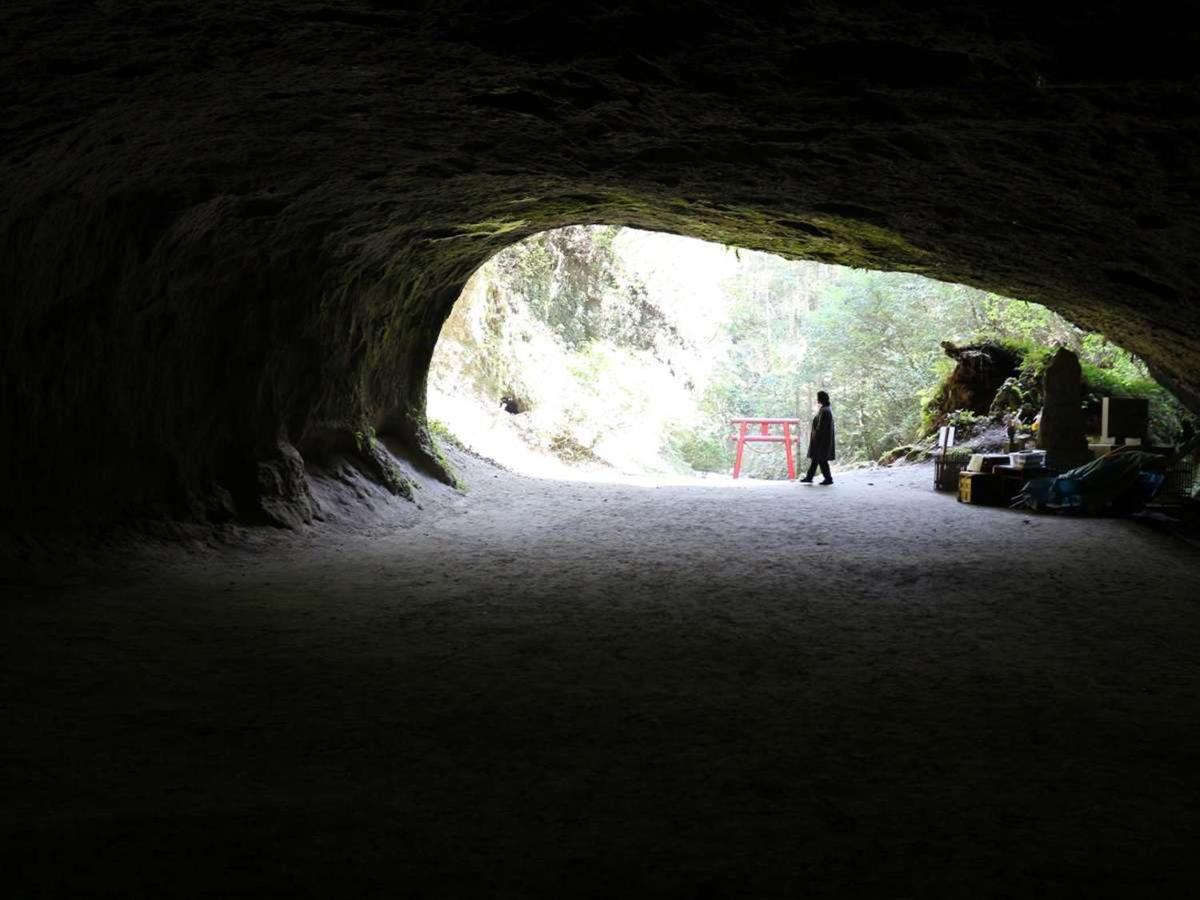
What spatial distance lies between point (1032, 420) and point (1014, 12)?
1496cm

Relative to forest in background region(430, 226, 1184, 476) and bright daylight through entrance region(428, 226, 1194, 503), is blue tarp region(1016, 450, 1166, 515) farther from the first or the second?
forest in background region(430, 226, 1184, 476)

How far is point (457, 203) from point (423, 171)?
1790 mm

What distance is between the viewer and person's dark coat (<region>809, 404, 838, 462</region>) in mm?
17469

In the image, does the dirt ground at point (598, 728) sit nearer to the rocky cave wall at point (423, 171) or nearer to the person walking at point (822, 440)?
the rocky cave wall at point (423, 171)

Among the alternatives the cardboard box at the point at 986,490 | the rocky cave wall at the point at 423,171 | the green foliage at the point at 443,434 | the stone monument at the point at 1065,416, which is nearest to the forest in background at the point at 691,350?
the green foliage at the point at 443,434

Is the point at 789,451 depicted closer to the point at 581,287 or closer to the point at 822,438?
the point at 581,287

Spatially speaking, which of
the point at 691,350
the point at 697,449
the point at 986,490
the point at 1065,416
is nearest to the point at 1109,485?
the point at 986,490

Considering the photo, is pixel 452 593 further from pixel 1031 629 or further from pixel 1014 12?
pixel 1014 12

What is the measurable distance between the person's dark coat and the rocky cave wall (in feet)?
19.2

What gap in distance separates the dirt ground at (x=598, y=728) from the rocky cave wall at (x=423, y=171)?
5.10 ft

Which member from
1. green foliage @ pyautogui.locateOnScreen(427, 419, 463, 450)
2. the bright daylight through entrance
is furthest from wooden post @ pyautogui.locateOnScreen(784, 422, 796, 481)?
green foliage @ pyautogui.locateOnScreen(427, 419, 463, 450)

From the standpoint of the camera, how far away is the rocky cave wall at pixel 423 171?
14.7 feet

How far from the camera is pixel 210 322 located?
877 cm

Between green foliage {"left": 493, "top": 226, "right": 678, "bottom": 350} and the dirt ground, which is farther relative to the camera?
green foliage {"left": 493, "top": 226, "right": 678, "bottom": 350}
